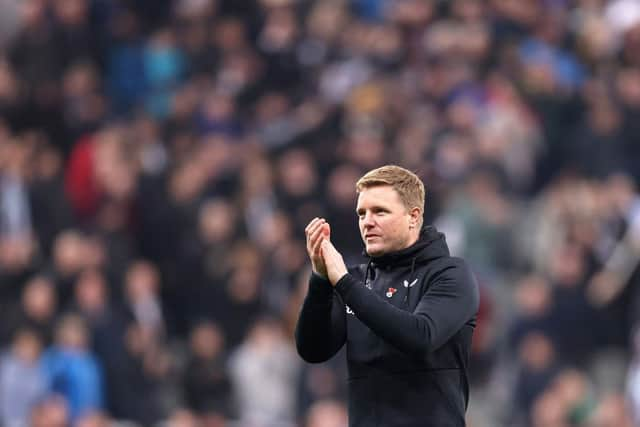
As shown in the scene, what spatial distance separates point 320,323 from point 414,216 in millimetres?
564

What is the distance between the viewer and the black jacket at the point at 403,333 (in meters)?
5.77

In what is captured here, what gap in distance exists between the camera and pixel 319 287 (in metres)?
6.07

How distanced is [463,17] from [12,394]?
7.91 m

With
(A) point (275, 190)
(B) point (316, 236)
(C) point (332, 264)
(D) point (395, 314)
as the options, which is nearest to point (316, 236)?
(B) point (316, 236)

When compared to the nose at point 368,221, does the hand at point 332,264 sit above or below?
below

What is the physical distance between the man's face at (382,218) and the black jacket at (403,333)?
90 millimetres

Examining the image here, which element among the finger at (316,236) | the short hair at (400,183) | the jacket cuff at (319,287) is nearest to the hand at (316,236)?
the finger at (316,236)

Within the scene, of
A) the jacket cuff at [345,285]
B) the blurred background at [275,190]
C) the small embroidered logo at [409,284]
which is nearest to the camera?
the jacket cuff at [345,285]

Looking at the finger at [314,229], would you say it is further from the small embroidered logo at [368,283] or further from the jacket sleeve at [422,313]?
the small embroidered logo at [368,283]

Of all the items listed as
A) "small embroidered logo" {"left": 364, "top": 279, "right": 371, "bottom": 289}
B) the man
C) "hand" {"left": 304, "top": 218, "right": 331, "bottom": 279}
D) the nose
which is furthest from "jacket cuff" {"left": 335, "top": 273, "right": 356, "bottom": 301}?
"small embroidered logo" {"left": 364, "top": 279, "right": 371, "bottom": 289}

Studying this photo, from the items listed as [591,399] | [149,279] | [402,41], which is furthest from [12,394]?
[402,41]

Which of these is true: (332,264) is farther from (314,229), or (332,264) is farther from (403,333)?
(403,333)

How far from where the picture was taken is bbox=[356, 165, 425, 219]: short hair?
604cm

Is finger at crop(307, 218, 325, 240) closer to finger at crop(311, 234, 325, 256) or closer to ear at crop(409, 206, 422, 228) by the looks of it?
finger at crop(311, 234, 325, 256)
